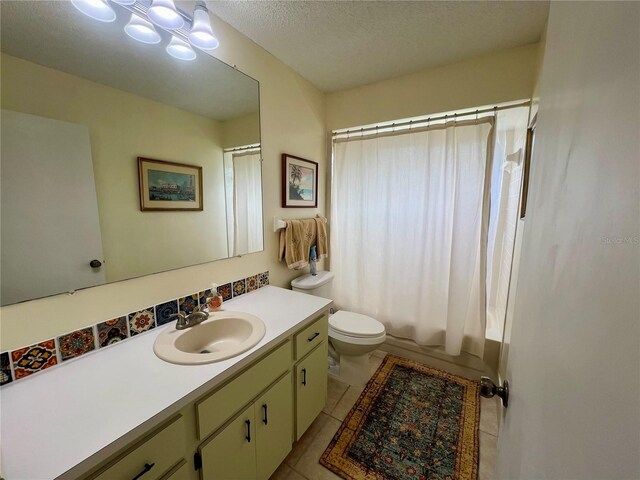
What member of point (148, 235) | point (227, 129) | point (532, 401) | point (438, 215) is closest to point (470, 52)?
point (438, 215)

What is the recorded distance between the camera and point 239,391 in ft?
3.12

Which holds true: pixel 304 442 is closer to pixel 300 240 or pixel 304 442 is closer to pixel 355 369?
pixel 355 369

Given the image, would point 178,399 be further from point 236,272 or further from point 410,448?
point 410,448

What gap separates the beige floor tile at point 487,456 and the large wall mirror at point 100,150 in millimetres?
1785

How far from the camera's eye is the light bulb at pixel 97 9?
35.1 inches

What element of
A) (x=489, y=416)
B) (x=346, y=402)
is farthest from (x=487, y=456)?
(x=346, y=402)

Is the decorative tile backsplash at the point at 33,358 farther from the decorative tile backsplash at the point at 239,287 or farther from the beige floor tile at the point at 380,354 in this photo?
the beige floor tile at the point at 380,354

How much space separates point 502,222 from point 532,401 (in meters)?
1.60

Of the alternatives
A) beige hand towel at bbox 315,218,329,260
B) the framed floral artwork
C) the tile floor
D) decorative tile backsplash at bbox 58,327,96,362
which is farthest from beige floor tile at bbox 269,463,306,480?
the framed floral artwork

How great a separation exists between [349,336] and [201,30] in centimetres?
186

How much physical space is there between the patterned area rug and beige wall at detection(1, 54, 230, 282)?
52.6 inches

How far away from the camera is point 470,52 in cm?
164

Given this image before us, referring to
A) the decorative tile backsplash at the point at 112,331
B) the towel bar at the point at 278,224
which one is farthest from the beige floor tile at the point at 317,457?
the towel bar at the point at 278,224

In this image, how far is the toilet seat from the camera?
174 centimetres
